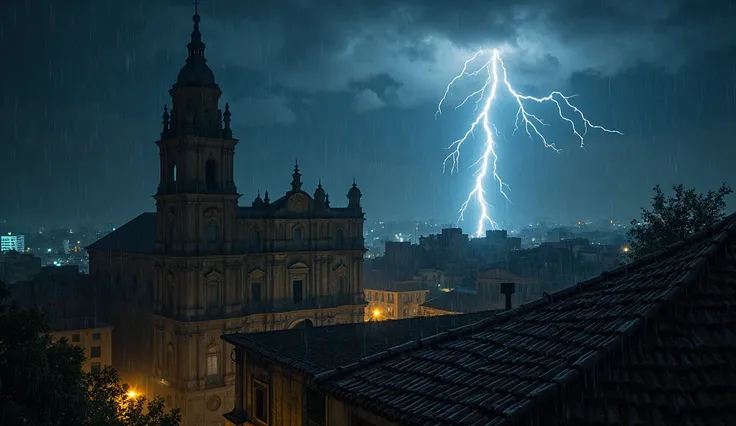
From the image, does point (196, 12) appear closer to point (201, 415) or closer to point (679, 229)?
point (201, 415)

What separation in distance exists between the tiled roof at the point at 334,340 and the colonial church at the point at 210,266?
2408cm

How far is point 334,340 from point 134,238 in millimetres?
42526

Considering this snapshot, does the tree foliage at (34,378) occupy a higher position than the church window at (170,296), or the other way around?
the tree foliage at (34,378)

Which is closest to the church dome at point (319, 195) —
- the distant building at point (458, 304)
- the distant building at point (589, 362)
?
the distant building at point (458, 304)

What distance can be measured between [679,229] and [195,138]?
111 ft

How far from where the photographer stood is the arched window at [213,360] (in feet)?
148

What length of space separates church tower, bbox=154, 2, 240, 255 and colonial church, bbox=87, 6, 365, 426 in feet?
0.26

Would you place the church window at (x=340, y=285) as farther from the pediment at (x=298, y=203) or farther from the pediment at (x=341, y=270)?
the pediment at (x=298, y=203)

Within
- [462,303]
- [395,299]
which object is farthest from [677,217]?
[395,299]

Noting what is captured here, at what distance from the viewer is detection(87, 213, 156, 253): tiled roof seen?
5509cm

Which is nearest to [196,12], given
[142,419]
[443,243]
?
[142,419]

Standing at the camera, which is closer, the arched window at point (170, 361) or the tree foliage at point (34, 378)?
the tree foliage at point (34, 378)

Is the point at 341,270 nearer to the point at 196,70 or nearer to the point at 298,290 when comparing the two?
the point at 298,290

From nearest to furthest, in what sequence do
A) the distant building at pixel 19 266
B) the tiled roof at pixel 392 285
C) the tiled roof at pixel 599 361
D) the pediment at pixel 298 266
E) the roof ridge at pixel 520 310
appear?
1. the tiled roof at pixel 599 361
2. the roof ridge at pixel 520 310
3. the pediment at pixel 298 266
4. the tiled roof at pixel 392 285
5. the distant building at pixel 19 266
